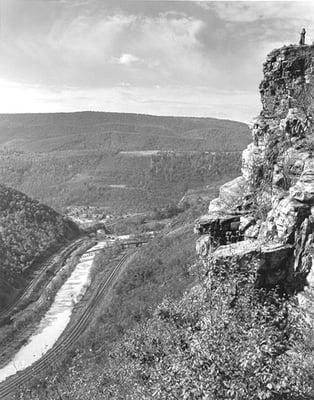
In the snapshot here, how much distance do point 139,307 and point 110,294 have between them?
78.5 feet

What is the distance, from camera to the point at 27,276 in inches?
3935

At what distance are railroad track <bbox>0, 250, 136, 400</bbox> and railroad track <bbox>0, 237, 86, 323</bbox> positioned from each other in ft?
45.9

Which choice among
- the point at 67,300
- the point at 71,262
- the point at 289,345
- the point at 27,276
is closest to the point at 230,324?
the point at 289,345

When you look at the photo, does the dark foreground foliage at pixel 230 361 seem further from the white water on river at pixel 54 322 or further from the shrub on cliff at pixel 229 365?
the white water on river at pixel 54 322

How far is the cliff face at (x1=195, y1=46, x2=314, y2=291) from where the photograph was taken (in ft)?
84.8

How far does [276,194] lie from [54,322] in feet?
191

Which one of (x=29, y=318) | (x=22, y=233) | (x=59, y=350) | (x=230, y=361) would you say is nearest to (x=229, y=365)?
(x=230, y=361)

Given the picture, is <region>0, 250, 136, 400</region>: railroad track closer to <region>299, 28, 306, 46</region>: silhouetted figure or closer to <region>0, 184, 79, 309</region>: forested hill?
<region>0, 184, 79, 309</region>: forested hill

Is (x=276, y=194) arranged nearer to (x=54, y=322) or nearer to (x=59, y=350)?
(x=59, y=350)

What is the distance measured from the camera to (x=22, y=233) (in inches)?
4638

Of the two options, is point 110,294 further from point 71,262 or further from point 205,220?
point 205,220

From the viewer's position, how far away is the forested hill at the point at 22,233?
9638 cm

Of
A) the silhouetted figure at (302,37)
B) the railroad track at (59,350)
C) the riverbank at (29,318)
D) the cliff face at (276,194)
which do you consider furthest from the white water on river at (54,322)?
the silhouetted figure at (302,37)

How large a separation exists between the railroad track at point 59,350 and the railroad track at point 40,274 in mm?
13998
